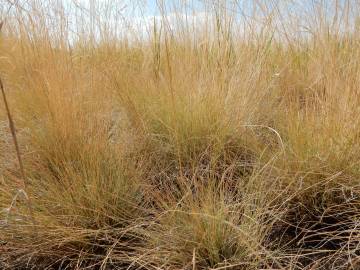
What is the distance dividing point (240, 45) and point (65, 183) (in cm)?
110

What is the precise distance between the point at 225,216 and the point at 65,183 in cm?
47

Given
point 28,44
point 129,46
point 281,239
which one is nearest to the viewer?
point 281,239

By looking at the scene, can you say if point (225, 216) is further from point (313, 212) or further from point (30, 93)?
point (30, 93)

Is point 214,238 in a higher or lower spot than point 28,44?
lower

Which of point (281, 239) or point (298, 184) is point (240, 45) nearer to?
point (298, 184)

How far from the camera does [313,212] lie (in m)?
1.09

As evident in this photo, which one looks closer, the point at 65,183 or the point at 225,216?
the point at 225,216

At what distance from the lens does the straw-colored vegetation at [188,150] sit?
96cm

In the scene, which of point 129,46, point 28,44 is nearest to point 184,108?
point 28,44

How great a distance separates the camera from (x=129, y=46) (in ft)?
8.36

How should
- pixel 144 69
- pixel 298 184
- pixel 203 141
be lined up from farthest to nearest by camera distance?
pixel 144 69 < pixel 203 141 < pixel 298 184

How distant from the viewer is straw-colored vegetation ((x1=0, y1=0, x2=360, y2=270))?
0.96 metres

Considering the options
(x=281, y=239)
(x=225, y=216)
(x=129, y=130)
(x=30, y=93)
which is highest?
(x=30, y=93)

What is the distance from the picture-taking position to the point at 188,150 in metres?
1.42
